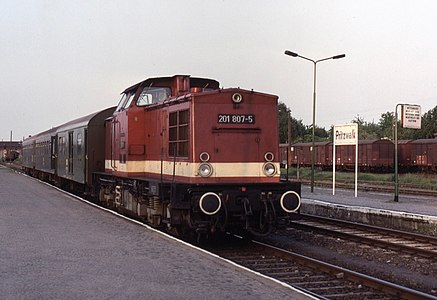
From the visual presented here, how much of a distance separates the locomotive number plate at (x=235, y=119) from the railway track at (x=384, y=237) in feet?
11.5

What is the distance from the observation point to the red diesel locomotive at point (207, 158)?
1077cm

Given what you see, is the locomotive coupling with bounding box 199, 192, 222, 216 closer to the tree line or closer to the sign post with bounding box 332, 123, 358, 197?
the sign post with bounding box 332, 123, 358, 197

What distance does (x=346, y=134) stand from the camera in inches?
893

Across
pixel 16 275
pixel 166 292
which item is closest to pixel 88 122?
pixel 16 275

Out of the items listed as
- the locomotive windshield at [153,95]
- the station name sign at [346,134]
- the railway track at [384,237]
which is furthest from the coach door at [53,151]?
the railway track at [384,237]

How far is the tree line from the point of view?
243 ft

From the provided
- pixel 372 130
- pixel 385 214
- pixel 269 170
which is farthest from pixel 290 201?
pixel 372 130

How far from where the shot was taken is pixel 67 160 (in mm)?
23391

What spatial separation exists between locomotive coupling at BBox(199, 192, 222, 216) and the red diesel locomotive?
18 millimetres

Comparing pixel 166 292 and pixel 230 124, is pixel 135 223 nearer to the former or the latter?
pixel 230 124

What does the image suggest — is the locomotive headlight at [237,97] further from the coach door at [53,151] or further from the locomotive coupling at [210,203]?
the coach door at [53,151]

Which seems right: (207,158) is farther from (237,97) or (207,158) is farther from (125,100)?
(125,100)

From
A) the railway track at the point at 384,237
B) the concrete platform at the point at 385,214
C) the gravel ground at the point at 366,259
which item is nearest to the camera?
the gravel ground at the point at 366,259

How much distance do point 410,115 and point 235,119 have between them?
11.2 meters
